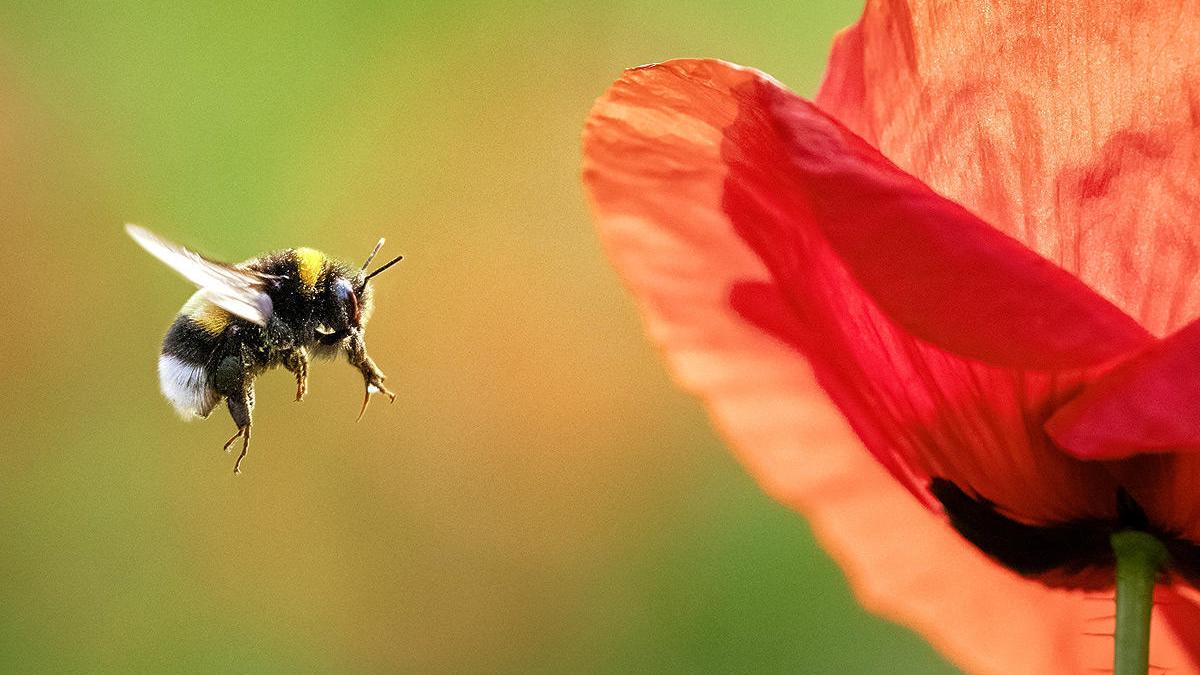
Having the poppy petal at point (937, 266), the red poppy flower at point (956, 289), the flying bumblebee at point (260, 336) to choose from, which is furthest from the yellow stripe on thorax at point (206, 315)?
the poppy petal at point (937, 266)

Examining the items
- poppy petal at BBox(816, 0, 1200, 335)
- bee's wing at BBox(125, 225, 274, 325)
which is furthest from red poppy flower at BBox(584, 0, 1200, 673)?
bee's wing at BBox(125, 225, 274, 325)

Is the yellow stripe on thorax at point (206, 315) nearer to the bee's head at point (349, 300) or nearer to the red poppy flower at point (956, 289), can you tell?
the bee's head at point (349, 300)

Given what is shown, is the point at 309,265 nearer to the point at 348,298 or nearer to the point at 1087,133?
Result: the point at 348,298

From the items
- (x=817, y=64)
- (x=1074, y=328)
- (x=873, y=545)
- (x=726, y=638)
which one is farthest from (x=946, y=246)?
(x=817, y=64)

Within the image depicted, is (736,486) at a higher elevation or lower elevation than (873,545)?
lower

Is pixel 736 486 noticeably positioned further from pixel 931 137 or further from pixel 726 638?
pixel 931 137

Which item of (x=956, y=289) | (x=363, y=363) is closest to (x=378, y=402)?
(x=363, y=363)

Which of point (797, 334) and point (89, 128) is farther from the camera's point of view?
point (89, 128)
